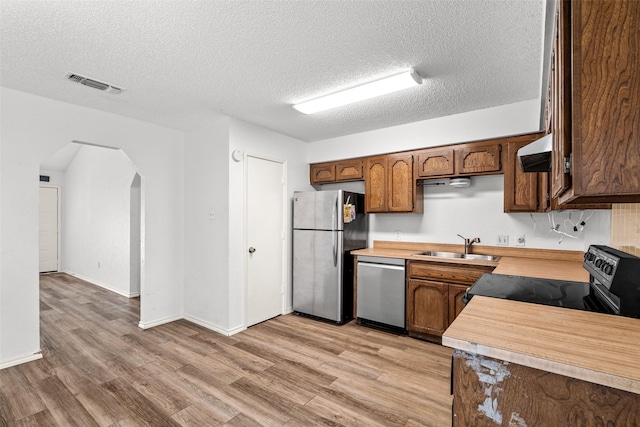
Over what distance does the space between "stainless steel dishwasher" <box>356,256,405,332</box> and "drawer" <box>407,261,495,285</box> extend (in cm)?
14

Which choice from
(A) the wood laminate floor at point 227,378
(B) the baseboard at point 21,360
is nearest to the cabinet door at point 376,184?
(A) the wood laminate floor at point 227,378

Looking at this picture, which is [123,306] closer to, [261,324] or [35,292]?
[35,292]

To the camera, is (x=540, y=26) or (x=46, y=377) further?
(x=46, y=377)

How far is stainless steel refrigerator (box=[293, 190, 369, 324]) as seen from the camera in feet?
12.0

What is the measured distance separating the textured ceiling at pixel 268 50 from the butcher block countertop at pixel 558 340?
1533 mm

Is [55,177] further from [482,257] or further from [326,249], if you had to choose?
[482,257]

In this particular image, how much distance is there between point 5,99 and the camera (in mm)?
2564

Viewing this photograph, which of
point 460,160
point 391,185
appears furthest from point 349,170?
point 460,160

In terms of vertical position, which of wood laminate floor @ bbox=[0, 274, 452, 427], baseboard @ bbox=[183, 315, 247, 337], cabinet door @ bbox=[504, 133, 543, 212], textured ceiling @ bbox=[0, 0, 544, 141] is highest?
textured ceiling @ bbox=[0, 0, 544, 141]

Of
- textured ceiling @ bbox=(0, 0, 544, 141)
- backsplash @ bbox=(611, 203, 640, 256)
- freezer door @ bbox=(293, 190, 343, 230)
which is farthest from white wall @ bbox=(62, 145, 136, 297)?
backsplash @ bbox=(611, 203, 640, 256)

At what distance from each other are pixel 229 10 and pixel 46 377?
3051 mm

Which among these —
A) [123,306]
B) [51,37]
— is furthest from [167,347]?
[51,37]

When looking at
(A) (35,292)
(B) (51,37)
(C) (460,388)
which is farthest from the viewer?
(A) (35,292)

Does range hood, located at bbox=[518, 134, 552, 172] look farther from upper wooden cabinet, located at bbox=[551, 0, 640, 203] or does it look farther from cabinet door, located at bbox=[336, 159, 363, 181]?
cabinet door, located at bbox=[336, 159, 363, 181]
